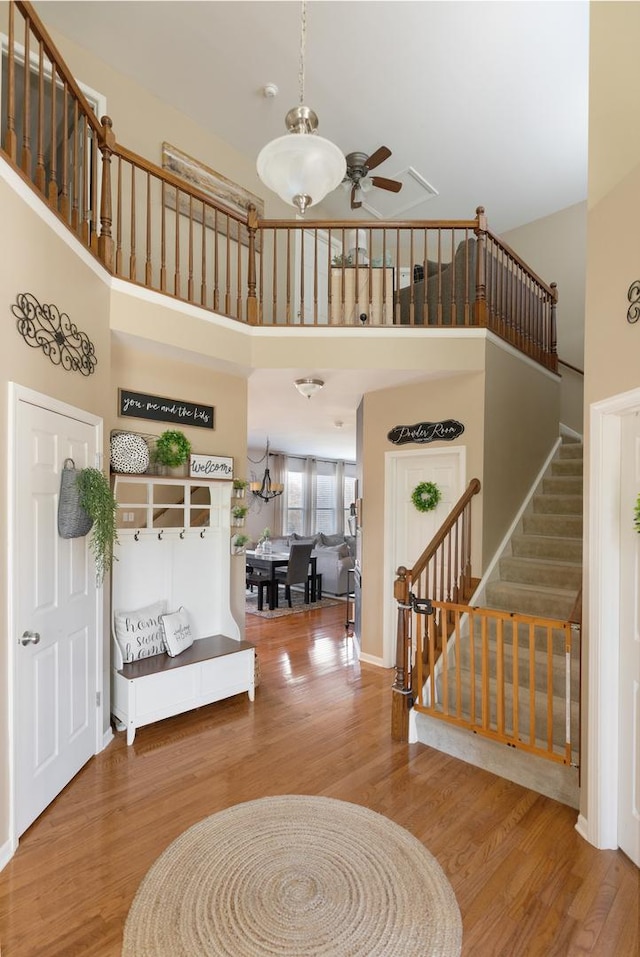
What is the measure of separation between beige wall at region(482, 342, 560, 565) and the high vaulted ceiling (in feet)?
4.49

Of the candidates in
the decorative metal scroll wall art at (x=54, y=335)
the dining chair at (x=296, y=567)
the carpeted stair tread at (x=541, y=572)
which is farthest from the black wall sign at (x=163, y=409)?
the dining chair at (x=296, y=567)

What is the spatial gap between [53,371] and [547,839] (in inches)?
136

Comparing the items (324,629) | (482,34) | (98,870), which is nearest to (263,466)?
(324,629)

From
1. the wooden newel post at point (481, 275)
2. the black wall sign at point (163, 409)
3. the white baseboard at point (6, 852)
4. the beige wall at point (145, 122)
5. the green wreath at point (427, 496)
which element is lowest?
the white baseboard at point (6, 852)

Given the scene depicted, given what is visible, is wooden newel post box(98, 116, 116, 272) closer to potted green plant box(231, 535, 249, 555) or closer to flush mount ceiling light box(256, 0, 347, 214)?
flush mount ceiling light box(256, 0, 347, 214)

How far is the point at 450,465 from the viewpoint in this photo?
4652 mm

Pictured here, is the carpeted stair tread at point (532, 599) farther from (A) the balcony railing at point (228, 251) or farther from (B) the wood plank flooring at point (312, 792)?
(A) the balcony railing at point (228, 251)

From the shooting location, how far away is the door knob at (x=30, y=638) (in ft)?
7.66

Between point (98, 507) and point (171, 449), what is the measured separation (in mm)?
1089

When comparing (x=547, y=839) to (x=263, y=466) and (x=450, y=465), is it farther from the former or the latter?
(x=263, y=466)

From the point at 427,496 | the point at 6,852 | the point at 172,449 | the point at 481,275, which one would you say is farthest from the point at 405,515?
the point at 6,852

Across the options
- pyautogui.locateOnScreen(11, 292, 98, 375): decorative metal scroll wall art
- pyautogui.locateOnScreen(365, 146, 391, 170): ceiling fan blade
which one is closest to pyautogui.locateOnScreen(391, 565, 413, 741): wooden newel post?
pyautogui.locateOnScreen(11, 292, 98, 375): decorative metal scroll wall art

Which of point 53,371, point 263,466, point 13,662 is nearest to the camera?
point 13,662

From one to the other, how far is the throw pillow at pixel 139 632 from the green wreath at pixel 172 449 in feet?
3.71
